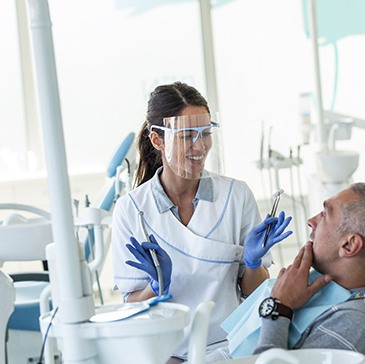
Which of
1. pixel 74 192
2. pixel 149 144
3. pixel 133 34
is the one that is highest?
pixel 133 34

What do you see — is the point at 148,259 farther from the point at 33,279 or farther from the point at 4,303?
the point at 33,279

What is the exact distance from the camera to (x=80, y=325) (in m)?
1.08

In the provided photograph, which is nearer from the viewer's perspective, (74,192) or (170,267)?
(170,267)

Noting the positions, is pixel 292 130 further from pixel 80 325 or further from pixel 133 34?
pixel 80 325

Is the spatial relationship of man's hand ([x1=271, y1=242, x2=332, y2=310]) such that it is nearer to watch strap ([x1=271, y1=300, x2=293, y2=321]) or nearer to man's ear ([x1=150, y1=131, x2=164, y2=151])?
watch strap ([x1=271, y1=300, x2=293, y2=321])

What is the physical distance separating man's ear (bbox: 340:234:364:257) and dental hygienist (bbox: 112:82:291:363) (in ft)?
0.96

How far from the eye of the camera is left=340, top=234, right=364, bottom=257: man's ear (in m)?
1.53

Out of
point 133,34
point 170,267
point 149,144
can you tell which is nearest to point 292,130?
point 133,34

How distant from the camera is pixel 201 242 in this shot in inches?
75.8

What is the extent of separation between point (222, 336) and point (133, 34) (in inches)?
152

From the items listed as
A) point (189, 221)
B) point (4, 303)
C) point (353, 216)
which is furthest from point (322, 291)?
point (4, 303)

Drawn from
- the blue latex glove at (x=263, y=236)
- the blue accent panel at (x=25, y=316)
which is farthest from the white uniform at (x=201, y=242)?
the blue accent panel at (x=25, y=316)

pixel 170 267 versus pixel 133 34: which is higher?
pixel 133 34

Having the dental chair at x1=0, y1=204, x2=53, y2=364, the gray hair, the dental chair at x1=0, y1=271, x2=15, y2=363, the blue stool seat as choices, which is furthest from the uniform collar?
the blue stool seat
